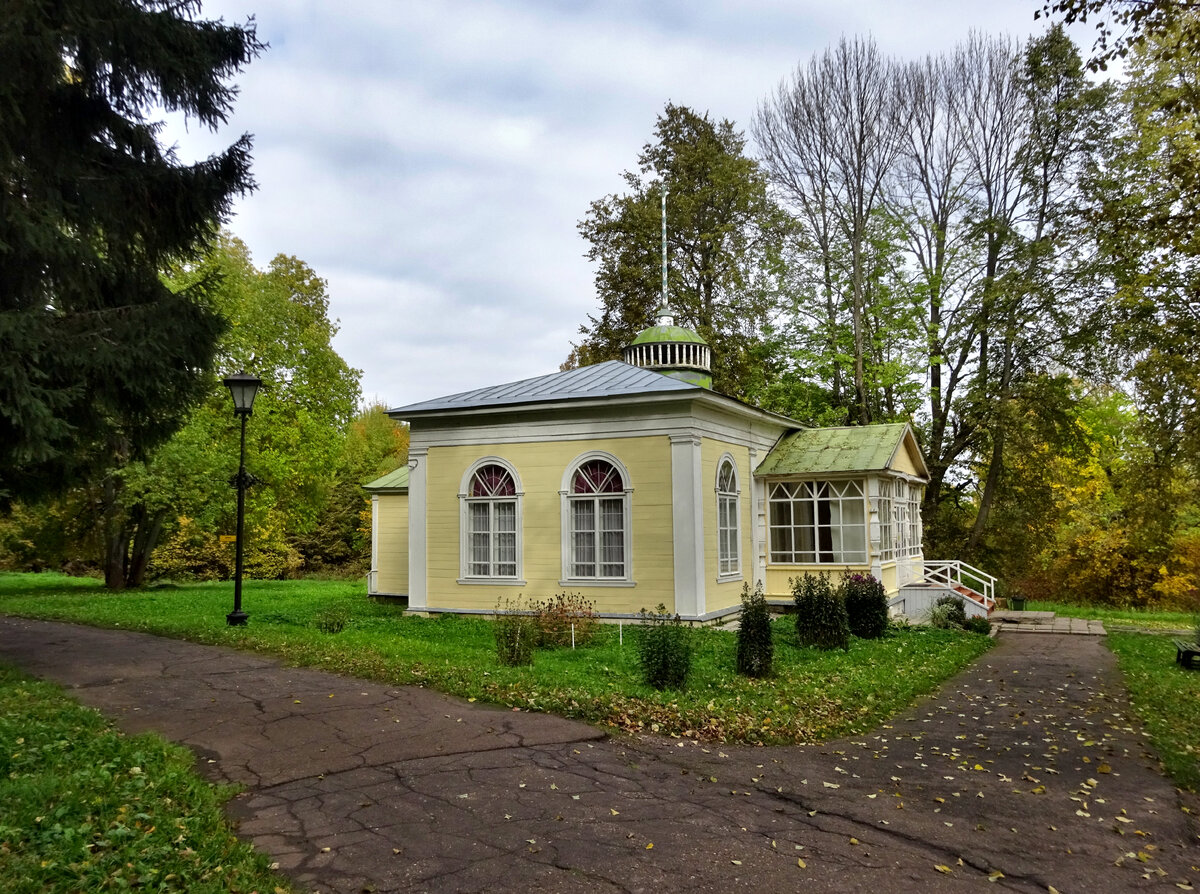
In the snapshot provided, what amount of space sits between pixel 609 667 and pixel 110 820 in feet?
20.8

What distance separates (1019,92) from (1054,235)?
4.65m

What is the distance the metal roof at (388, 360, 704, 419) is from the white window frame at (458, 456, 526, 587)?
4.11 ft

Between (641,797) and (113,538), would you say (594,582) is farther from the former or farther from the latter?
(113,538)

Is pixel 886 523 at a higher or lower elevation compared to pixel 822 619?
higher

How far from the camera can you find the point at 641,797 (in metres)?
5.71

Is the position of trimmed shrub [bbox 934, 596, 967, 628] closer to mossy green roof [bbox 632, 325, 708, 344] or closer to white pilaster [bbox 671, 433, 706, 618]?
white pilaster [bbox 671, 433, 706, 618]

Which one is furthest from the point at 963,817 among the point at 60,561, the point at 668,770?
the point at 60,561

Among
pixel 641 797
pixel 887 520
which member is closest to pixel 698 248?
pixel 887 520

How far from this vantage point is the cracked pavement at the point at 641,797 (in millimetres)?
4590

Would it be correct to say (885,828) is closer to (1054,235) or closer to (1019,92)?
(1054,235)

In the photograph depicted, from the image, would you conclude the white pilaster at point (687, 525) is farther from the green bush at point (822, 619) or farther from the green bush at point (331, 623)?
the green bush at point (331, 623)

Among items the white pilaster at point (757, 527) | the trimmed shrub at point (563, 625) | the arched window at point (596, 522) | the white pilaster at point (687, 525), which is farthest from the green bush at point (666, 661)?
the white pilaster at point (757, 527)

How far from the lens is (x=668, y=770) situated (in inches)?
Result: 251

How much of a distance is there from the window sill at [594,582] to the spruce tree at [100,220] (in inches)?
287
